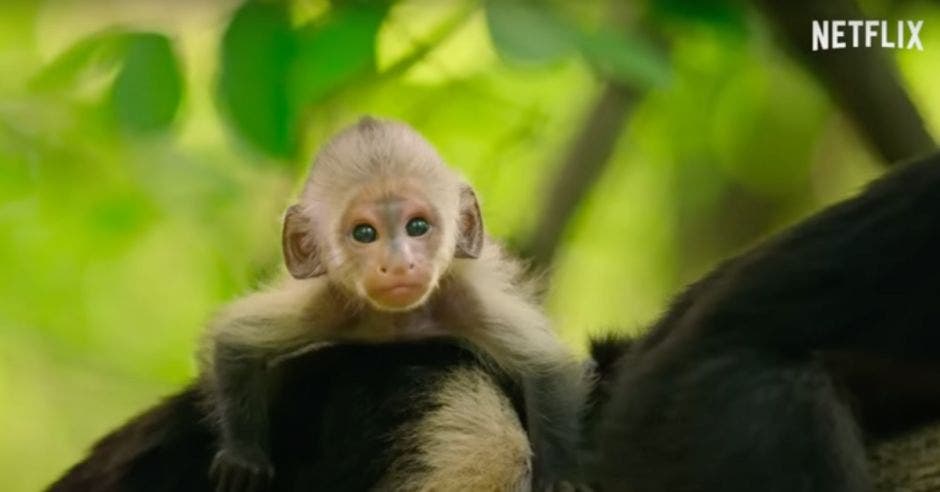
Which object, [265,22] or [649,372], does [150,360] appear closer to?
[265,22]

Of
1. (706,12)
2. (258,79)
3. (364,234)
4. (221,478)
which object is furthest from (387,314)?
(706,12)

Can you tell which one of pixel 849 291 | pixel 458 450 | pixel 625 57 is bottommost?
pixel 458 450

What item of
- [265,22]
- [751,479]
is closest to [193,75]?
[265,22]

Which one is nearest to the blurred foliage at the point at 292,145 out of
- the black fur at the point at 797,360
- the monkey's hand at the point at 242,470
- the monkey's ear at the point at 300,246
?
the monkey's ear at the point at 300,246

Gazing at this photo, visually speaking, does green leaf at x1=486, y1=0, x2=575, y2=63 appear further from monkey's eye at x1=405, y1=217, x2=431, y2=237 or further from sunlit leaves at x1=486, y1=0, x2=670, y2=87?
monkey's eye at x1=405, y1=217, x2=431, y2=237

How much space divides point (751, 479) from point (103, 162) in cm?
84

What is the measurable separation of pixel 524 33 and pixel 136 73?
1.02 ft

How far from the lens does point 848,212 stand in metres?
0.99

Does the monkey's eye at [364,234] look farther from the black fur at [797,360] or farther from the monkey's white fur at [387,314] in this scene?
the black fur at [797,360]

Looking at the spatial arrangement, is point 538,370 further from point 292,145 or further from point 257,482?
point 292,145

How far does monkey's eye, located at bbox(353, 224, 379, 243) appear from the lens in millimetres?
1134

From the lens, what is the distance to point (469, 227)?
119 cm

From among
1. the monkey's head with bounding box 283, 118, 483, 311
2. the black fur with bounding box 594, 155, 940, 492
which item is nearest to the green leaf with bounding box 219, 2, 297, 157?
the monkey's head with bounding box 283, 118, 483, 311

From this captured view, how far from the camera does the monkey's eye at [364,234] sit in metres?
1.13
